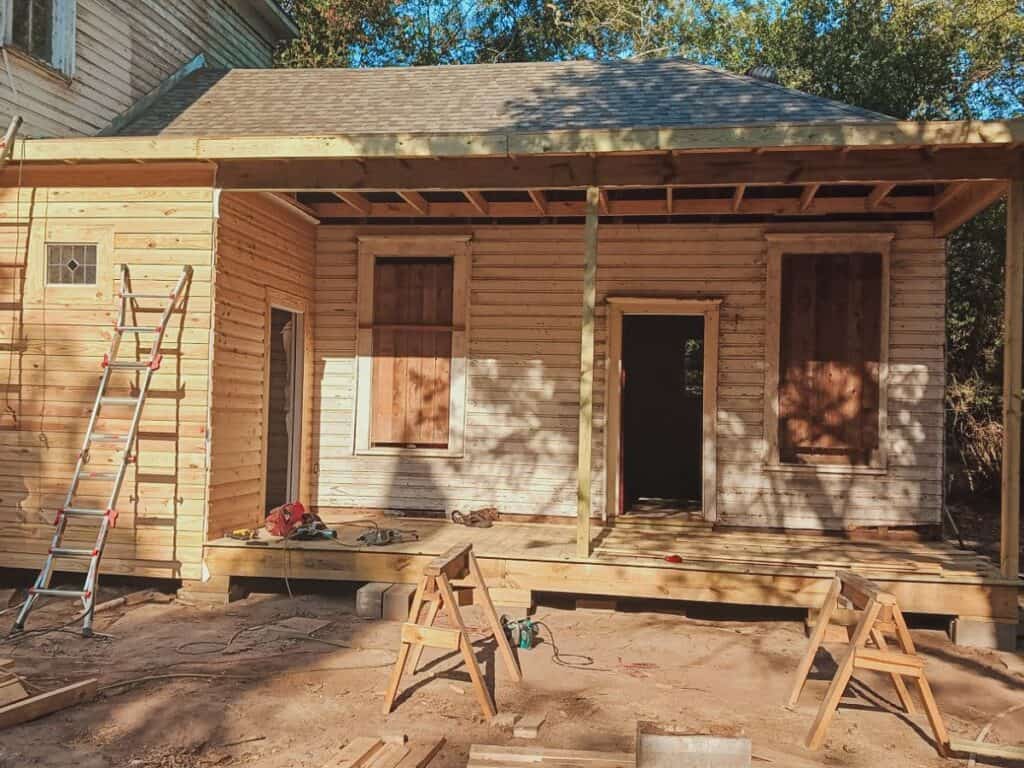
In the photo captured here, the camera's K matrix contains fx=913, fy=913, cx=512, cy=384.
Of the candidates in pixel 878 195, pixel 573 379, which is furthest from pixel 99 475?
pixel 878 195

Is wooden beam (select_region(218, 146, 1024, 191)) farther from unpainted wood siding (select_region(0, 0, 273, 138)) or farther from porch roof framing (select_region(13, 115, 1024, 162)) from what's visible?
unpainted wood siding (select_region(0, 0, 273, 138))

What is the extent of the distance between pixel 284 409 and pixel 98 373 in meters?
2.49

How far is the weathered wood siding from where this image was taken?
9078 millimetres

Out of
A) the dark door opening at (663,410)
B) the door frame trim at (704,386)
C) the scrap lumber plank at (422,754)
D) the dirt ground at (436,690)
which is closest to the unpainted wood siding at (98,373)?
the dirt ground at (436,690)

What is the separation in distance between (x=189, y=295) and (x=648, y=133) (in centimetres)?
401

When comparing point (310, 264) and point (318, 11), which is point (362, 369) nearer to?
point (310, 264)

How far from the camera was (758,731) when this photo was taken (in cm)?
493

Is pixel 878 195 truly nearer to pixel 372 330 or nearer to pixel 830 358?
pixel 830 358

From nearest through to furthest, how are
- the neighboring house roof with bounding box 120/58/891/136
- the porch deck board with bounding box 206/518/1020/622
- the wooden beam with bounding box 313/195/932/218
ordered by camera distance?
1. the porch deck board with bounding box 206/518/1020/622
2. the neighboring house roof with bounding box 120/58/891/136
3. the wooden beam with bounding box 313/195/932/218

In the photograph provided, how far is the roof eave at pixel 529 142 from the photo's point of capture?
645cm

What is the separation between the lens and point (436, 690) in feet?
18.0

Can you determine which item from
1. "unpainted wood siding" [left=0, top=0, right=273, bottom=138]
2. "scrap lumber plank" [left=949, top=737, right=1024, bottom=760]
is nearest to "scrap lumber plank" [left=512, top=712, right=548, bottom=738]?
"scrap lumber plank" [left=949, top=737, right=1024, bottom=760]

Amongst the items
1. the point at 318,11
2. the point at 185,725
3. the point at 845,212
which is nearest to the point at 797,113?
the point at 845,212

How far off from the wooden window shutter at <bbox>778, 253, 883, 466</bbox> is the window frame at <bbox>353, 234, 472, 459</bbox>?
3300 mm
